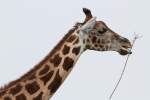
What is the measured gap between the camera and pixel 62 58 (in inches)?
402

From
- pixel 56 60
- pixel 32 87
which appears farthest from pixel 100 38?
pixel 32 87

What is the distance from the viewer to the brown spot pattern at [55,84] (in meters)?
10.1

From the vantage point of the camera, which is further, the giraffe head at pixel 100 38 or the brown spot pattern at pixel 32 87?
the giraffe head at pixel 100 38

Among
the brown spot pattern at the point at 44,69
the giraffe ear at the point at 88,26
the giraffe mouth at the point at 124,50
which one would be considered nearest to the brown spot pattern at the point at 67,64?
the brown spot pattern at the point at 44,69

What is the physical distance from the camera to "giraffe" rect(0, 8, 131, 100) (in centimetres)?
993

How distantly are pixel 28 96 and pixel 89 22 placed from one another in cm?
147

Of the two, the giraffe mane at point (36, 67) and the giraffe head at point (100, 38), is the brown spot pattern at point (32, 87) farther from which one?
the giraffe head at point (100, 38)

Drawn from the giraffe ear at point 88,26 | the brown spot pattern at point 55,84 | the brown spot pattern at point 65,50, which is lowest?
the brown spot pattern at point 55,84

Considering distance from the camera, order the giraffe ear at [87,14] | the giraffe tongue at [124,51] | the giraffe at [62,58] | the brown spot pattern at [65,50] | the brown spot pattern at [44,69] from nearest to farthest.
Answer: the giraffe at [62,58]
the brown spot pattern at [44,69]
the brown spot pattern at [65,50]
the giraffe ear at [87,14]
the giraffe tongue at [124,51]

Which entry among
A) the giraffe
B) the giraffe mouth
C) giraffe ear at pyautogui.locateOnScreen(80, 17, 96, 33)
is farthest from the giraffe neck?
the giraffe mouth

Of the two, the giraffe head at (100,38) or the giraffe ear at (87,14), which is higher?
the giraffe ear at (87,14)

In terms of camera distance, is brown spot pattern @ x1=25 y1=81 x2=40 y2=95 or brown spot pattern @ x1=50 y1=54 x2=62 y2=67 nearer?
brown spot pattern @ x1=25 y1=81 x2=40 y2=95

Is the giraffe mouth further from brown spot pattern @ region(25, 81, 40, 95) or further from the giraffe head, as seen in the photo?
brown spot pattern @ region(25, 81, 40, 95)

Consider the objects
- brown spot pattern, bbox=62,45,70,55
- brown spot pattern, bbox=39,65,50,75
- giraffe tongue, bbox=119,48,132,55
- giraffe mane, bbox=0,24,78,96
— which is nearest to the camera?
giraffe mane, bbox=0,24,78,96
